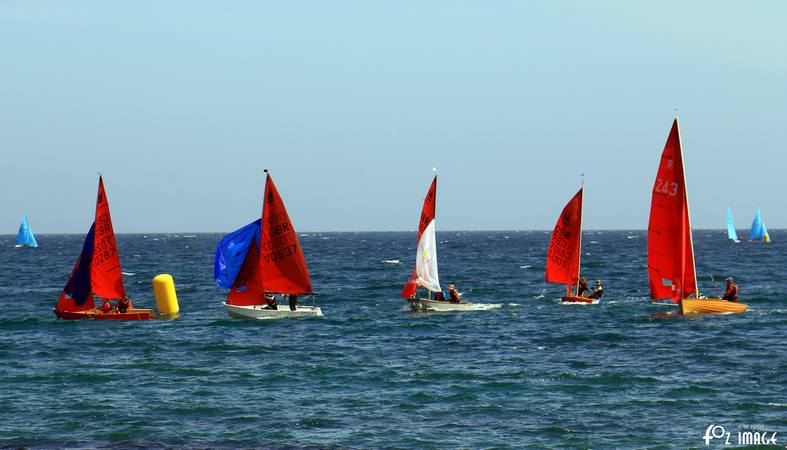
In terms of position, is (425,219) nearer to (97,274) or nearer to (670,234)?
(670,234)

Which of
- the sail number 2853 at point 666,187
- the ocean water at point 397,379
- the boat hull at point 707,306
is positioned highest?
the sail number 2853 at point 666,187

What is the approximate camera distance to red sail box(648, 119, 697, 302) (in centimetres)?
4497

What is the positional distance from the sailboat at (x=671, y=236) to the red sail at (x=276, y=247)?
54.9 feet

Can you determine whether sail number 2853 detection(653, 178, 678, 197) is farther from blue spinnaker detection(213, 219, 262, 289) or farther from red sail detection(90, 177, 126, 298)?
red sail detection(90, 177, 126, 298)

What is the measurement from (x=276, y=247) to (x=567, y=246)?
17861 mm

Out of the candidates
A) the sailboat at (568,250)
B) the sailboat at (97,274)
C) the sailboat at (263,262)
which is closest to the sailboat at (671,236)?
the sailboat at (568,250)

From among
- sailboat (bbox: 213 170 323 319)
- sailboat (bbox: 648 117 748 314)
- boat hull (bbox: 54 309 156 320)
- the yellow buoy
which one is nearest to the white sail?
sailboat (bbox: 213 170 323 319)

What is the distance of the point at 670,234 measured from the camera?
45.8 meters

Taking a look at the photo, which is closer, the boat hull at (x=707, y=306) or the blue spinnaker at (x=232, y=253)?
the boat hull at (x=707, y=306)

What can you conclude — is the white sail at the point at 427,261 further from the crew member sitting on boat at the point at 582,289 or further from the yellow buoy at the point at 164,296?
the yellow buoy at the point at 164,296

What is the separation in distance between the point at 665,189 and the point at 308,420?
77.8 feet

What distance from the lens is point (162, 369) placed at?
119 feet

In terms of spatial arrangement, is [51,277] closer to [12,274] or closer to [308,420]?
[12,274]

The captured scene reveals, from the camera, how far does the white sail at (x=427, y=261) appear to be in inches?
2088
